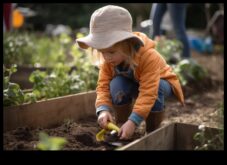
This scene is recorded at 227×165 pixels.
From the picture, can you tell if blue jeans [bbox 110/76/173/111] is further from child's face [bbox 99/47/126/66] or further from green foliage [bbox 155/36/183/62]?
green foliage [bbox 155/36/183/62]

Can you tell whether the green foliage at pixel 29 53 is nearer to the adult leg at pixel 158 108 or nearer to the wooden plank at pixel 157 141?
the adult leg at pixel 158 108

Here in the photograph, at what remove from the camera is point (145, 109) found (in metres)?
2.57

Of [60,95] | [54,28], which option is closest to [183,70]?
[60,95]

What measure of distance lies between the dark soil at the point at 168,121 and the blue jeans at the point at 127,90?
25 cm

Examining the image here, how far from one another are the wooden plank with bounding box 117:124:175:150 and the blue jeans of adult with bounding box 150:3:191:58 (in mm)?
3060

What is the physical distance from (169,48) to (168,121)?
73.5 inches

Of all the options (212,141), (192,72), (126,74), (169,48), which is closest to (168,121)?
(126,74)

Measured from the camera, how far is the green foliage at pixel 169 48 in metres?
5.30

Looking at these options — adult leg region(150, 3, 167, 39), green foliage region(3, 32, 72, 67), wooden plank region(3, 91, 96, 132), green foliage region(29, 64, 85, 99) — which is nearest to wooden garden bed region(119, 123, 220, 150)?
wooden plank region(3, 91, 96, 132)

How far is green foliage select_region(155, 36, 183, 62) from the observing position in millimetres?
5301

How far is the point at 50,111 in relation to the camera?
10.3 feet

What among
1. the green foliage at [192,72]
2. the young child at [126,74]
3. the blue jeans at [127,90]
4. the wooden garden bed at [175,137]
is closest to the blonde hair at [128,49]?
the young child at [126,74]
